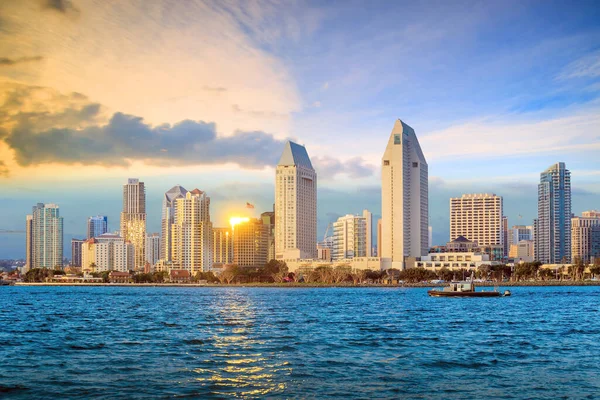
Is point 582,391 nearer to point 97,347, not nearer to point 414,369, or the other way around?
point 414,369

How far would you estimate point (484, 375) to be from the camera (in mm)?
35656

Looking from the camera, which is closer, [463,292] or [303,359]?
[303,359]

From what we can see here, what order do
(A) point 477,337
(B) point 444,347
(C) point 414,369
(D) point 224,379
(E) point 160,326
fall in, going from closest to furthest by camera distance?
(D) point 224,379 → (C) point 414,369 → (B) point 444,347 → (A) point 477,337 → (E) point 160,326

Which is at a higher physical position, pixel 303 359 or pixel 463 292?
pixel 303 359

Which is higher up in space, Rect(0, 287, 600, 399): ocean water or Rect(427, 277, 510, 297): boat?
Rect(0, 287, 600, 399): ocean water

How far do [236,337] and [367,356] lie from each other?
1435 centimetres

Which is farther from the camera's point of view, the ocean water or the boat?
the boat

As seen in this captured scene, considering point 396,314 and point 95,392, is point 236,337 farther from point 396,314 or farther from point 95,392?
point 396,314

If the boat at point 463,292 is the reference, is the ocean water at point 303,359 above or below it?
above

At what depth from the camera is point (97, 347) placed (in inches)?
1869

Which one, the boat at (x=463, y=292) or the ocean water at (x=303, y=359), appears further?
the boat at (x=463, y=292)

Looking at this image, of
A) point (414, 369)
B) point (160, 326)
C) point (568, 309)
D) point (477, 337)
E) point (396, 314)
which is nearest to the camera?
point (414, 369)

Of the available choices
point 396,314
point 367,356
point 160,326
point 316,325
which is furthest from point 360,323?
point 367,356

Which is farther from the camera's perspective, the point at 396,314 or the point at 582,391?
the point at 396,314
